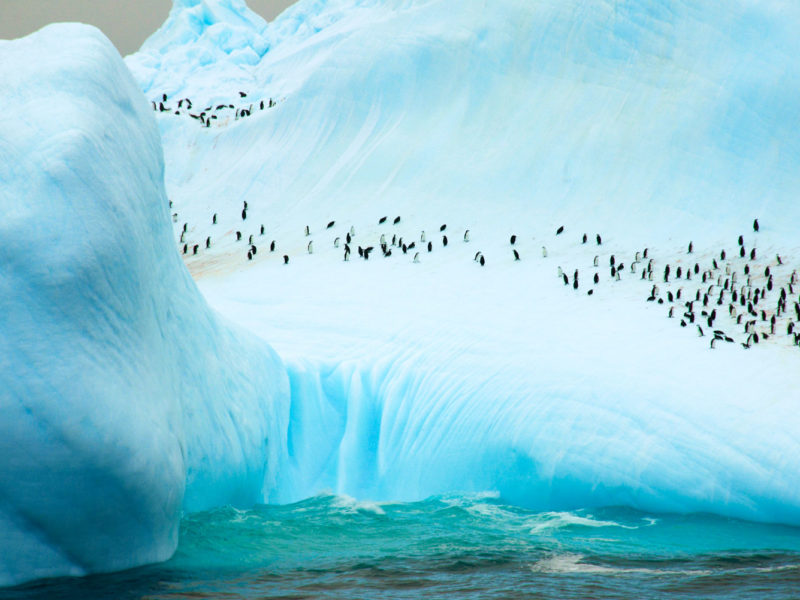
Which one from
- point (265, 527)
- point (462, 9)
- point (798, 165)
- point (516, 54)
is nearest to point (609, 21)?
point (516, 54)

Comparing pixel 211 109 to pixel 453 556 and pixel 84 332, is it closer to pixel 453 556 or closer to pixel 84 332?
pixel 453 556

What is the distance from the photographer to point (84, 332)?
5797 millimetres

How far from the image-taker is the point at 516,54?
2219 centimetres

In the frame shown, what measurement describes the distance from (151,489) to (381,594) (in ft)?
5.71

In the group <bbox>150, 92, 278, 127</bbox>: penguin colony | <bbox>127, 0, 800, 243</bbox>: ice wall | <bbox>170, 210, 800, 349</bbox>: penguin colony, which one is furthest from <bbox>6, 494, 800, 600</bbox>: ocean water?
<bbox>150, 92, 278, 127</bbox>: penguin colony

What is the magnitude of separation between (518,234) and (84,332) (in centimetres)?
1285

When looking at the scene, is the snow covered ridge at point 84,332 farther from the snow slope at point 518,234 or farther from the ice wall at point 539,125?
the ice wall at point 539,125

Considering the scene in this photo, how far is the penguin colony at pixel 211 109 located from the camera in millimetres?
26469

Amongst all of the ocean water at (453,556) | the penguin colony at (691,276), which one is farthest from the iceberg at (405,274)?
the ocean water at (453,556)

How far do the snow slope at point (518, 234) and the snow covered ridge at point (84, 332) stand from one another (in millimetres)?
3053

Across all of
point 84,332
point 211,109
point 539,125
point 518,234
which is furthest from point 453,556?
point 211,109

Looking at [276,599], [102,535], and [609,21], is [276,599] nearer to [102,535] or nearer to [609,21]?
[102,535]

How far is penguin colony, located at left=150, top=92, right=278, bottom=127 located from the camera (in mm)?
26469

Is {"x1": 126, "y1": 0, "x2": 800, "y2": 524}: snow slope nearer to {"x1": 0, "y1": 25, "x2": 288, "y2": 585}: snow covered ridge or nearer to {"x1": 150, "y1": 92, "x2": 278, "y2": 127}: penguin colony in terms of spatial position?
{"x1": 150, "y1": 92, "x2": 278, "y2": 127}: penguin colony
